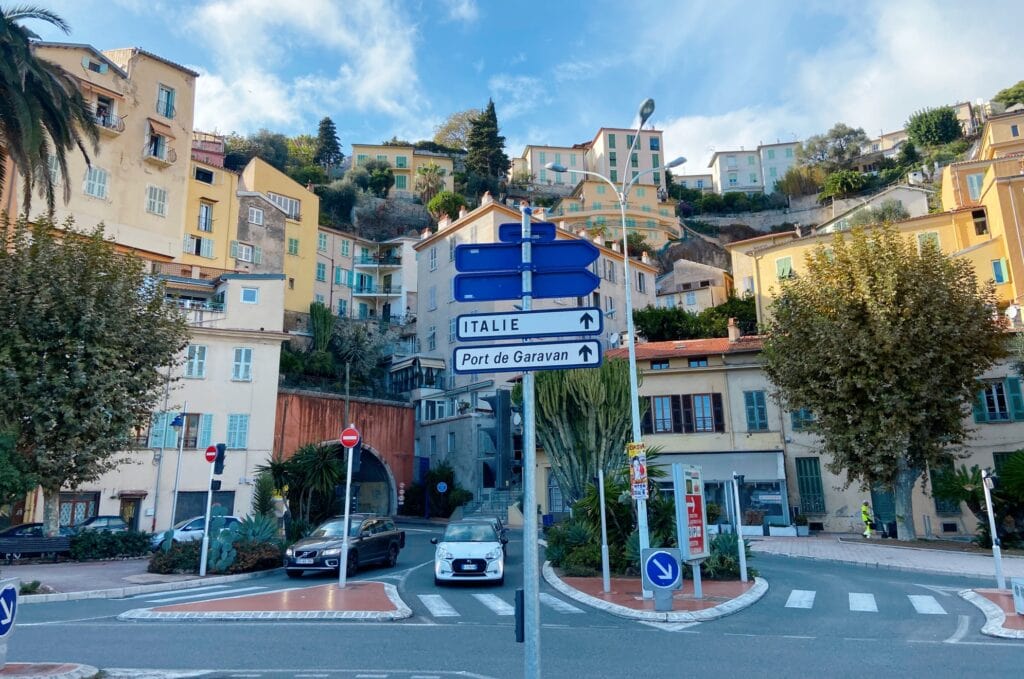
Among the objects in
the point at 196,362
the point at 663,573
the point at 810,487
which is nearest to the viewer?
the point at 663,573

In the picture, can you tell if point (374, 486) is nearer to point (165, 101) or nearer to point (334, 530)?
point (334, 530)

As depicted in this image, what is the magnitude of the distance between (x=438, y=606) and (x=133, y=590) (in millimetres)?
7214

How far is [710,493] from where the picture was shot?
30.7 m

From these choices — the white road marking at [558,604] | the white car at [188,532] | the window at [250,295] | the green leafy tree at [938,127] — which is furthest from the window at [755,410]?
the green leafy tree at [938,127]

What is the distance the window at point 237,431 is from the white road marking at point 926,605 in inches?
1074

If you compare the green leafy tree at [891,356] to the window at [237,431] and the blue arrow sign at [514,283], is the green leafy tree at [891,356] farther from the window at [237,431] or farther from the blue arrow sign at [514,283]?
the window at [237,431]

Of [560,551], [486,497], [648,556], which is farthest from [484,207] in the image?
[648,556]

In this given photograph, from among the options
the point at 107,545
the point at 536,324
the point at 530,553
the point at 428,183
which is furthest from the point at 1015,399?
the point at 428,183

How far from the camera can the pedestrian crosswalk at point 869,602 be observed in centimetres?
1177

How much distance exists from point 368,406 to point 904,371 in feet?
91.1

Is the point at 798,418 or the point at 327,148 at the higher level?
the point at 327,148

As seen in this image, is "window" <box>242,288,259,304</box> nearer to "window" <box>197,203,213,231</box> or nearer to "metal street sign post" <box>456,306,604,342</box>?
"window" <box>197,203,213,231</box>

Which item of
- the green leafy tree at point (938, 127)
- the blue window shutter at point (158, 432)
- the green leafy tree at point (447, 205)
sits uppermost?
the green leafy tree at point (938, 127)

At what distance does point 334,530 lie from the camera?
56.5 feet
